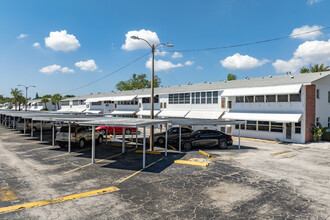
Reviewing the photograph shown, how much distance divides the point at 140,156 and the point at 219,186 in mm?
6969

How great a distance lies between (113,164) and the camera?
41.4 ft

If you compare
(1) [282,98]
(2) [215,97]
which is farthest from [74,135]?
(1) [282,98]

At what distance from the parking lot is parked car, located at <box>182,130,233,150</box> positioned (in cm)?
335

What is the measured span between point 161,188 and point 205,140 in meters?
9.68

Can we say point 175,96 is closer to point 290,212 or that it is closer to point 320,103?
point 320,103

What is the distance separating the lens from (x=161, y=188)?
8781 millimetres

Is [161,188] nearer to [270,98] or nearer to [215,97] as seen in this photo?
[270,98]

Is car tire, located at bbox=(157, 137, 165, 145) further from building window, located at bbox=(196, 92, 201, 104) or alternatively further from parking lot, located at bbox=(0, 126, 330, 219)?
building window, located at bbox=(196, 92, 201, 104)

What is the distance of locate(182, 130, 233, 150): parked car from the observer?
1748 centimetres

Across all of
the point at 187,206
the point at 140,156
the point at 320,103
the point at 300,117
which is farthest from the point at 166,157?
the point at 320,103

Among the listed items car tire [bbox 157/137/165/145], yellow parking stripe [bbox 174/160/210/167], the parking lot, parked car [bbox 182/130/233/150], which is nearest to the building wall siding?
the parking lot

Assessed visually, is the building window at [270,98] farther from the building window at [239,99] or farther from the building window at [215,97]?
the building window at [215,97]

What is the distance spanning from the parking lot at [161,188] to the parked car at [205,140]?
3350 millimetres

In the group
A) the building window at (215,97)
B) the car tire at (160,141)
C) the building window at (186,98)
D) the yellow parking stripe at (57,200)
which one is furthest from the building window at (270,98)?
the yellow parking stripe at (57,200)
